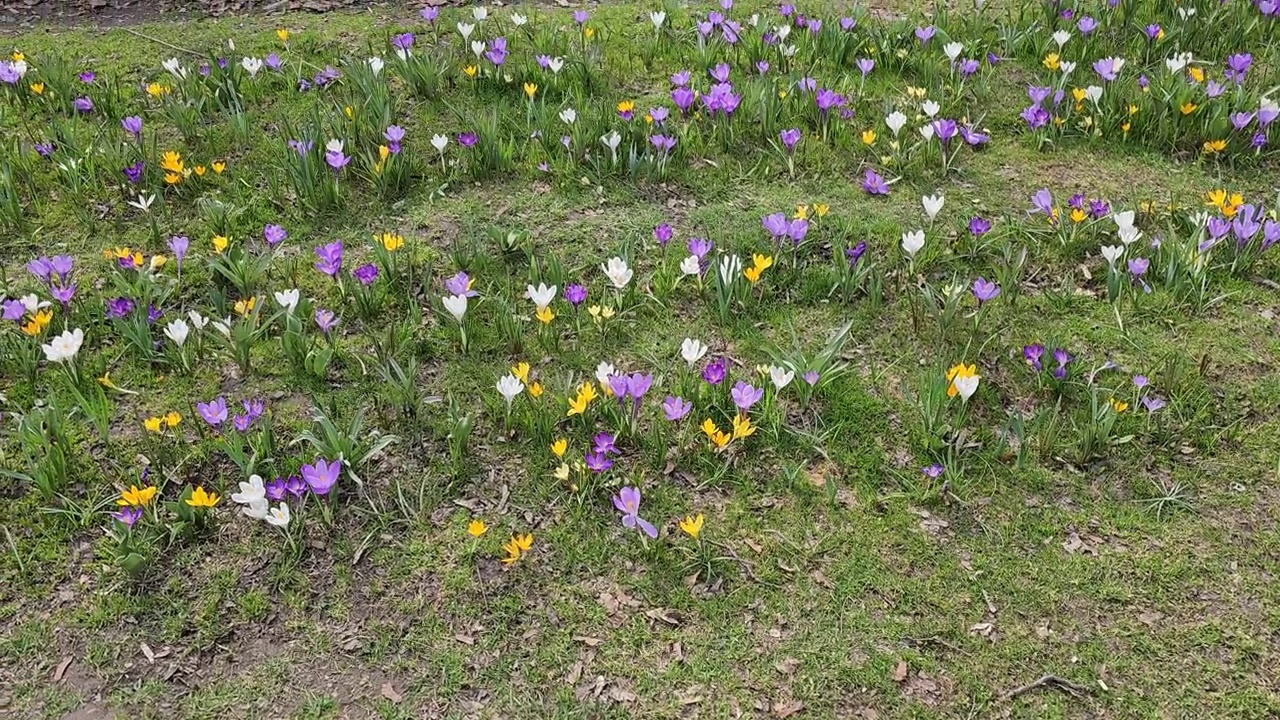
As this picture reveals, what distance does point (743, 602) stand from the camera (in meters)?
2.53

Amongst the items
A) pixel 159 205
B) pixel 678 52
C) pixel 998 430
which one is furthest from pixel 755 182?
pixel 159 205

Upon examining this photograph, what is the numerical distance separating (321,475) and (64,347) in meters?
0.99

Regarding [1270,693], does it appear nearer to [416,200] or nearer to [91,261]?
[416,200]

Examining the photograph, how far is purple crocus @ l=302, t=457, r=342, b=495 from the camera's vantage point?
8.51 ft

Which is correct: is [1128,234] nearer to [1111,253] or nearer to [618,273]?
[1111,253]

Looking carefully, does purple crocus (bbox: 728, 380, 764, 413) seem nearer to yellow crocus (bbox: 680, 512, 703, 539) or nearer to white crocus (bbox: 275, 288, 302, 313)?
yellow crocus (bbox: 680, 512, 703, 539)

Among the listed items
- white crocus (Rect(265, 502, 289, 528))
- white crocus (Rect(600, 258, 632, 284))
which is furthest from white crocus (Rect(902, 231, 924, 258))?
white crocus (Rect(265, 502, 289, 528))

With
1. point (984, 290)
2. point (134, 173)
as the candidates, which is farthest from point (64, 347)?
point (984, 290)

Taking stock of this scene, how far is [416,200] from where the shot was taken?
160 inches

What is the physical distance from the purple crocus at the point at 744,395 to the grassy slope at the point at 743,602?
0.21m

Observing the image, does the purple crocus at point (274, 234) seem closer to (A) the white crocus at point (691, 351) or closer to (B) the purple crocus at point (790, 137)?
(A) the white crocus at point (691, 351)

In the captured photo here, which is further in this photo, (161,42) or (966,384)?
(161,42)

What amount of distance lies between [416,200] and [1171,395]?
2.90m

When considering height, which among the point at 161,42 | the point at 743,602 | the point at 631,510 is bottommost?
the point at 743,602
